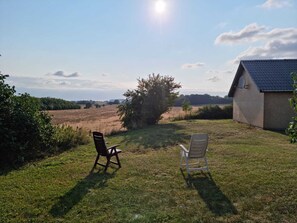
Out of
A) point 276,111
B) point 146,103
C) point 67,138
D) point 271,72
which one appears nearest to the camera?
point 67,138

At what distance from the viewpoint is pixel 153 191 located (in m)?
5.37

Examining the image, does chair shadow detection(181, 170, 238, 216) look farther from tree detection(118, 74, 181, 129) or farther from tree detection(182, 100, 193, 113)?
tree detection(182, 100, 193, 113)

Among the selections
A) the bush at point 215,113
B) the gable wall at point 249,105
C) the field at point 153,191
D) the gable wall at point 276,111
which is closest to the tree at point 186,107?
Result: the bush at point 215,113

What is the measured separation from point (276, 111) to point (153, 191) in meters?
12.8

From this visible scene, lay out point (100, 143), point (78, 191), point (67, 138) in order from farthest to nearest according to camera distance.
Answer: point (67, 138), point (100, 143), point (78, 191)

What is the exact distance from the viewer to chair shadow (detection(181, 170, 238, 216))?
4457mm

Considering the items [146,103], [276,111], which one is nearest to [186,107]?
[146,103]

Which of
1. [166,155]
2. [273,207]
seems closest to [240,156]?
[166,155]

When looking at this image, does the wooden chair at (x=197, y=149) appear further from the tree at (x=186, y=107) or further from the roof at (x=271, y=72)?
the tree at (x=186, y=107)

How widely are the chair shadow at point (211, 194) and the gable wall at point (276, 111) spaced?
10759mm

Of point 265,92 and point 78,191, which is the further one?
point 265,92

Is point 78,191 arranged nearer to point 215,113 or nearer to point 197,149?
point 197,149

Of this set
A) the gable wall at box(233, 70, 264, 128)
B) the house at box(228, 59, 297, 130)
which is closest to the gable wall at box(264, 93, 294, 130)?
the house at box(228, 59, 297, 130)

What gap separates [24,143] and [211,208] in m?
6.16
